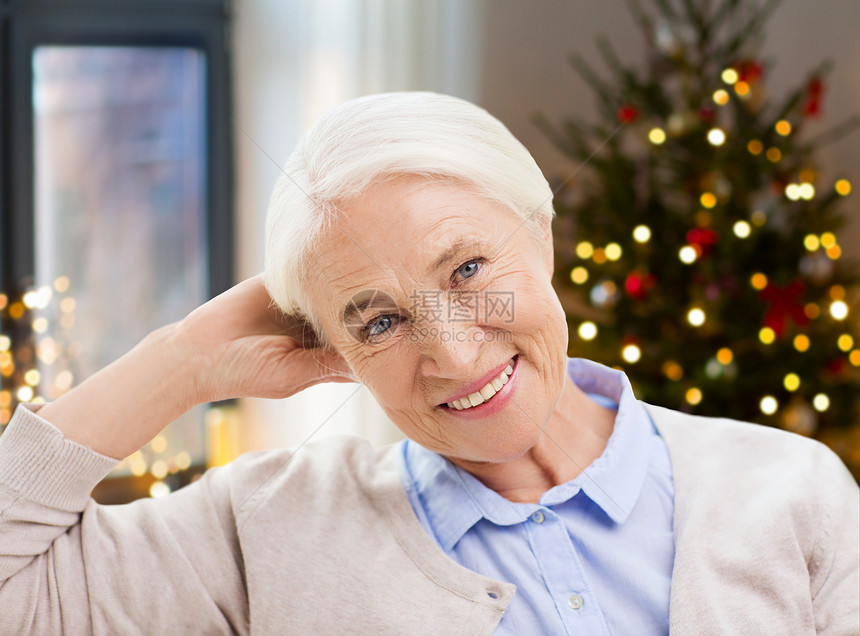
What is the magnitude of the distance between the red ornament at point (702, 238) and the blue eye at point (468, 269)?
1386 millimetres

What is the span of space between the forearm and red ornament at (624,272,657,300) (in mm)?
1335

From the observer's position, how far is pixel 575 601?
917 millimetres

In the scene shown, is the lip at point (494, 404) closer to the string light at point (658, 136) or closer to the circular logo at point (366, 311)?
the circular logo at point (366, 311)

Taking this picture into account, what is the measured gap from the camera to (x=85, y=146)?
294cm

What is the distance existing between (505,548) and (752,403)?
4.59 ft

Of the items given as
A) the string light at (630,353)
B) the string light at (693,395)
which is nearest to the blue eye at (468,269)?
the string light at (630,353)

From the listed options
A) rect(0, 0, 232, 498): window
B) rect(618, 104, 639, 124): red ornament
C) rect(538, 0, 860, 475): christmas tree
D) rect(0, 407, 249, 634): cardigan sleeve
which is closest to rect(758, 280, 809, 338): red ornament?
rect(538, 0, 860, 475): christmas tree

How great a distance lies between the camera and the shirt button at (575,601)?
91 cm

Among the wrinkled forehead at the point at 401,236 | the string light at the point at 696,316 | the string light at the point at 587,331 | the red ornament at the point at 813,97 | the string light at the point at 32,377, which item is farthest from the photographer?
the string light at the point at 32,377

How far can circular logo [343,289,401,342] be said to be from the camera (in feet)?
2.82

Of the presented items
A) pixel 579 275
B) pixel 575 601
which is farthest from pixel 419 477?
pixel 579 275

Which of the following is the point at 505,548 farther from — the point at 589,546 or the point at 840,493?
the point at 840,493

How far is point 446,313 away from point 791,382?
5.17 ft

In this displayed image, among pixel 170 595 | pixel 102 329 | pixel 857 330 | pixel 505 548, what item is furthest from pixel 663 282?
pixel 102 329
